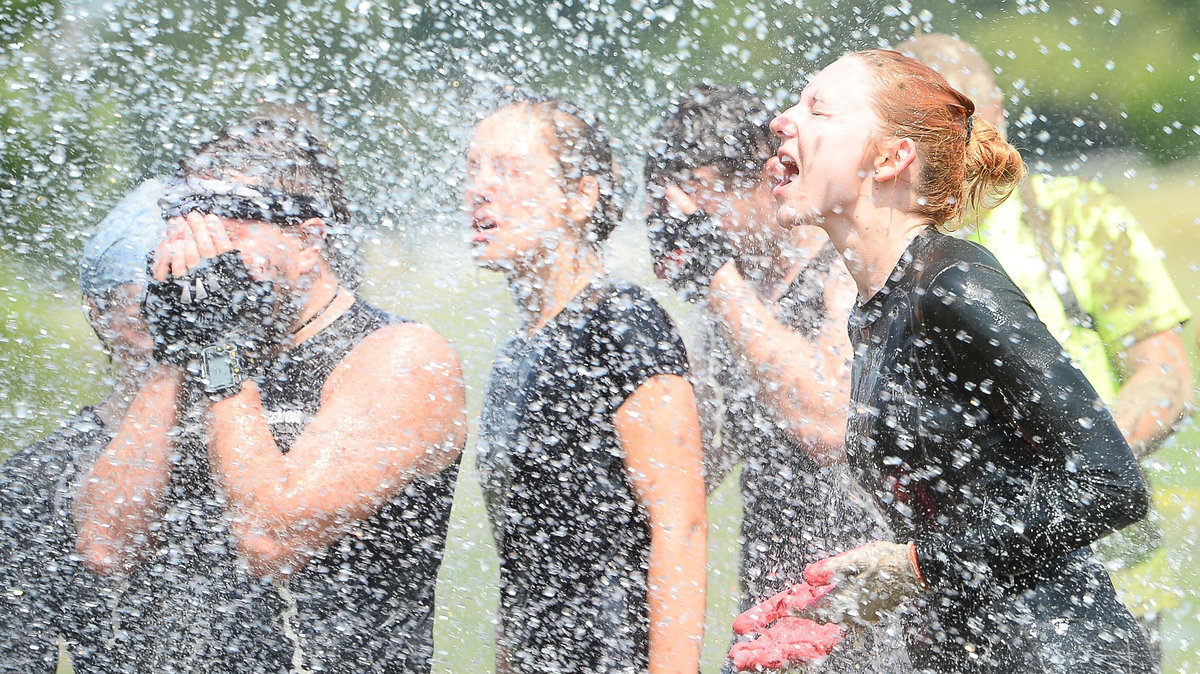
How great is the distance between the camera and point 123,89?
6750mm

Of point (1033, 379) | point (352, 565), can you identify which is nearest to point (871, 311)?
point (1033, 379)

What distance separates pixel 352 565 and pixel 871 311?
3.30 ft

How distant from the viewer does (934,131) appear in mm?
1745

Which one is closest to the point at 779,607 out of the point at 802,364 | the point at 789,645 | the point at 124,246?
the point at 789,645

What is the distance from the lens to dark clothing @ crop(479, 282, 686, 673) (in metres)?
1.95

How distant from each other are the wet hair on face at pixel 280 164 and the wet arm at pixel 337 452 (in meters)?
0.33

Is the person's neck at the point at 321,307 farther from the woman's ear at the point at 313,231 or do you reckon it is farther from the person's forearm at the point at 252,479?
the person's forearm at the point at 252,479

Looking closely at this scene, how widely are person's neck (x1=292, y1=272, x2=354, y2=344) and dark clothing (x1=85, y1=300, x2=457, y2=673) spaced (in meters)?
0.02

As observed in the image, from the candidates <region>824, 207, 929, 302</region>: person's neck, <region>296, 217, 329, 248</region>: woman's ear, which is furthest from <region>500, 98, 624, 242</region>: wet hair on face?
<region>824, 207, 929, 302</region>: person's neck

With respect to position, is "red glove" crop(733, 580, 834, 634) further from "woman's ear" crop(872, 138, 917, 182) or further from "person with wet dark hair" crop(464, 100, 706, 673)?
"woman's ear" crop(872, 138, 917, 182)

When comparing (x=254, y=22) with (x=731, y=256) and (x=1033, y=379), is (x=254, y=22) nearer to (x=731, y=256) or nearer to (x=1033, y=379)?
(x=731, y=256)

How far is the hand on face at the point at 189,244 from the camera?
1972 millimetres

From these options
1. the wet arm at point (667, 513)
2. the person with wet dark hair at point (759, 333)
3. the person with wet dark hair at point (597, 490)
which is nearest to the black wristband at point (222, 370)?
the person with wet dark hair at point (597, 490)

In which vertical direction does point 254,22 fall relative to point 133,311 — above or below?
below
